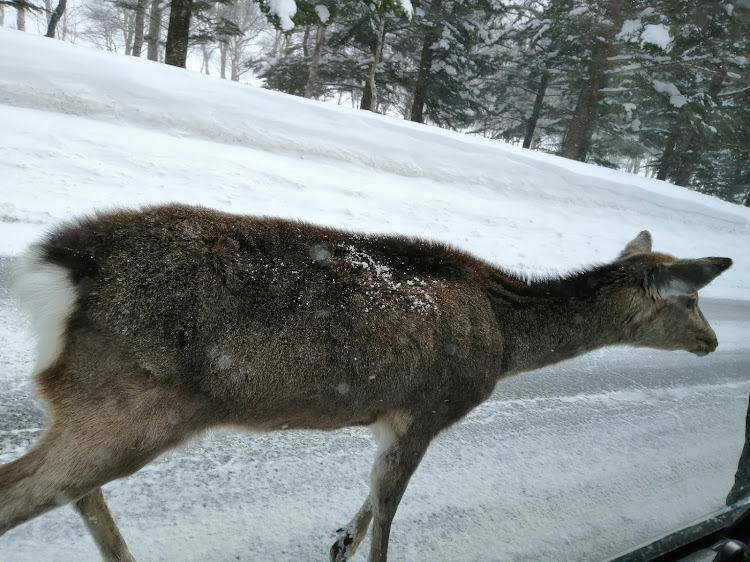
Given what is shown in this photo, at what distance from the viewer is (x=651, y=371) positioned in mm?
6195

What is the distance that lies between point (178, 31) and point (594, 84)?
14.3 metres

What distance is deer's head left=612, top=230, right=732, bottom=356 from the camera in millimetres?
3123

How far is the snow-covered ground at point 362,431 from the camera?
2938 millimetres

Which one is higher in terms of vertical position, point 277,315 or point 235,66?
point 235,66

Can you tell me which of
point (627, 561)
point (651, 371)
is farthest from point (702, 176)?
point (627, 561)

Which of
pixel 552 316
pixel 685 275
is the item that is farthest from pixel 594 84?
pixel 552 316

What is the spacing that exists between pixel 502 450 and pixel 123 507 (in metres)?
2.64

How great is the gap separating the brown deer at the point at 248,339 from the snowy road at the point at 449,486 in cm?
27

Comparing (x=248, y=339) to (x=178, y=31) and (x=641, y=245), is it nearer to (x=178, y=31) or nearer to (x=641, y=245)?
(x=641, y=245)

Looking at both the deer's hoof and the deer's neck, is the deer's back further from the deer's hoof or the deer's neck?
the deer's hoof

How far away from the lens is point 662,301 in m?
3.49

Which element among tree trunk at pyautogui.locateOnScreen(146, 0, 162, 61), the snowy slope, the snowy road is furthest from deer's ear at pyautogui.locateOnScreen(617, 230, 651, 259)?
tree trunk at pyautogui.locateOnScreen(146, 0, 162, 61)

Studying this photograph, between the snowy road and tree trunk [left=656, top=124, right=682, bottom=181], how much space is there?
20.1m

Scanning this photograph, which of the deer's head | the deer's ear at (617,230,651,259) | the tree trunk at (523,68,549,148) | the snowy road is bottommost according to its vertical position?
the snowy road
